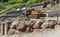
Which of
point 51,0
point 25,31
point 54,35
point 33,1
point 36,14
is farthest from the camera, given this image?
point 33,1

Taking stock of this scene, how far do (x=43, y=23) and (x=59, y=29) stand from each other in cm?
203

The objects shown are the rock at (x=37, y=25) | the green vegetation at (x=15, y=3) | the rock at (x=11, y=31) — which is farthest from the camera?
the green vegetation at (x=15, y=3)

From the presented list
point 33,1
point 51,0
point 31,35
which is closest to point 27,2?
point 33,1

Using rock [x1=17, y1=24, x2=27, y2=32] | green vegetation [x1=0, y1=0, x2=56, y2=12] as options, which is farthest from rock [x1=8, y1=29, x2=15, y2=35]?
green vegetation [x1=0, y1=0, x2=56, y2=12]

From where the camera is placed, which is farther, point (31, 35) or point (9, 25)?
point (9, 25)

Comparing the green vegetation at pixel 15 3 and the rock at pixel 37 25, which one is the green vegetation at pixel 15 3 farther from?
the rock at pixel 37 25

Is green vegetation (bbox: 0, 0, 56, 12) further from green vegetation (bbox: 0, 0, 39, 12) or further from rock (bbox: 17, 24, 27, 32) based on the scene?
rock (bbox: 17, 24, 27, 32)

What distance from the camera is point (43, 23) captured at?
12.0 m

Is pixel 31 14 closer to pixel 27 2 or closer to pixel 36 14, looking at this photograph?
pixel 36 14

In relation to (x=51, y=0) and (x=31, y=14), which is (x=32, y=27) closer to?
(x=31, y=14)

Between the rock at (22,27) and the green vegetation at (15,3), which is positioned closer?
the rock at (22,27)

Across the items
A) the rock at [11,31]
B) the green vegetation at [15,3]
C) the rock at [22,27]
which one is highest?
the green vegetation at [15,3]

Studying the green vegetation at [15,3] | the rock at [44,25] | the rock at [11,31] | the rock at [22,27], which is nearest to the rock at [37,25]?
the rock at [44,25]

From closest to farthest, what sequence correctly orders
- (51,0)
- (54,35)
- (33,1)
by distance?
(54,35) < (51,0) < (33,1)
